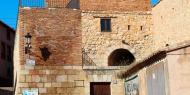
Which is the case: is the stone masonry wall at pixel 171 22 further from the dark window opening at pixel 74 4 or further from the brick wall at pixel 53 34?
the brick wall at pixel 53 34

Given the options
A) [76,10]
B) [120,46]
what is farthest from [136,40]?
[76,10]

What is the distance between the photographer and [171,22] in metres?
24.9

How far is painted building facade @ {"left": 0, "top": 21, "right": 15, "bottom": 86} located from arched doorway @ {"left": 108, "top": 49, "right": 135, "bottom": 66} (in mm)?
18720

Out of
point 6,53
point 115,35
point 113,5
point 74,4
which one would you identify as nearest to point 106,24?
point 115,35

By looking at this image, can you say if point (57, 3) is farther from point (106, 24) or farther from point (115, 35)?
point (115, 35)

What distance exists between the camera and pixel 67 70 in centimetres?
2123

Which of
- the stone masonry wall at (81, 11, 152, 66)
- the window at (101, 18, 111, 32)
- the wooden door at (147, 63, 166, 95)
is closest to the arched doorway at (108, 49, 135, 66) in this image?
the stone masonry wall at (81, 11, 152, 66)

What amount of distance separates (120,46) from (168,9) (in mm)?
3254

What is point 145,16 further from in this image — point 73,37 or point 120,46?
point 73,37

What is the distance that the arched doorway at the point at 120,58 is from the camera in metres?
24.6

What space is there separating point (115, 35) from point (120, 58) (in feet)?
5.16

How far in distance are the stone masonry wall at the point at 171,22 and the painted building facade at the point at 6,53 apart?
20.2m

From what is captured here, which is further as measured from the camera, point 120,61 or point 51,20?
point 120,61

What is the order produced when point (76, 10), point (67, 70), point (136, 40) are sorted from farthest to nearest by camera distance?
1. point (136, 40)
2. point (76, 10)
3. point (67, 70)
